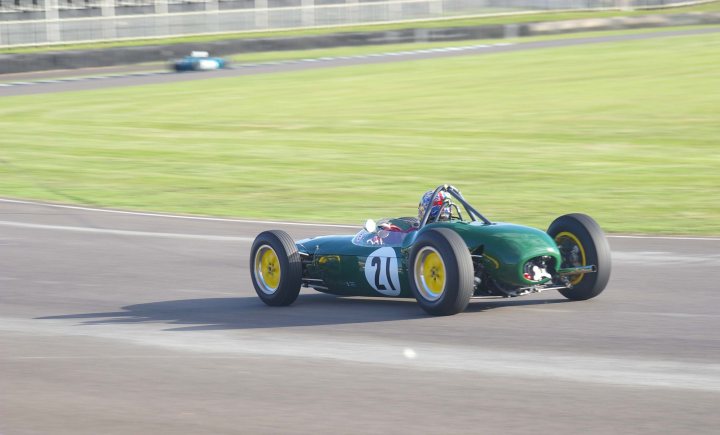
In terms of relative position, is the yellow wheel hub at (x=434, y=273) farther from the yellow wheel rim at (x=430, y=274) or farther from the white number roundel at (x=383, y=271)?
the white number roundel at (x=383, y=271)

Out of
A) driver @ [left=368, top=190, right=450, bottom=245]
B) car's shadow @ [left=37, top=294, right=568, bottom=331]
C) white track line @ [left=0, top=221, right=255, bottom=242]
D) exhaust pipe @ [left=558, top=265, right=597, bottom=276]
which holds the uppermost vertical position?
driver @ [left=368, top=190, right=450, bottom=245]

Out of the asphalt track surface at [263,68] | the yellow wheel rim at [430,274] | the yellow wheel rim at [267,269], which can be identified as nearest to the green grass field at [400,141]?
the asphalt track surface at [263,68]

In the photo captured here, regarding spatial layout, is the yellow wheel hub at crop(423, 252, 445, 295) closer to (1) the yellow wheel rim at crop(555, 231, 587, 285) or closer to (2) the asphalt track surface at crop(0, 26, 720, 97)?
(1) the yellow wheel rim at crop(555, 231, 587, 285)

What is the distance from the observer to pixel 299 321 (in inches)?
382

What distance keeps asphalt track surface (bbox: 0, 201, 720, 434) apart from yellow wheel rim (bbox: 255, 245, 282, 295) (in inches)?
7.6

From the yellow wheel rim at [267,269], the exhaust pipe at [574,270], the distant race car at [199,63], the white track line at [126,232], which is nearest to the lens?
the exhaust pipe at [574,270]

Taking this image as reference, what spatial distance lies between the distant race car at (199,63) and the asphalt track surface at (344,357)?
101 feet

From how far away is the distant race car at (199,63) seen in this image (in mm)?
42803

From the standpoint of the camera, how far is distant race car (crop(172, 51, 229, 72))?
42.8 m

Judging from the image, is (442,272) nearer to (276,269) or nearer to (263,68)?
(276,269)

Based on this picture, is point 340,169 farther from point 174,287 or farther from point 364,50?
point 364,50

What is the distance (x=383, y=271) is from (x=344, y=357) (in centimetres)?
165

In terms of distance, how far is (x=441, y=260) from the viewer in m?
9.12

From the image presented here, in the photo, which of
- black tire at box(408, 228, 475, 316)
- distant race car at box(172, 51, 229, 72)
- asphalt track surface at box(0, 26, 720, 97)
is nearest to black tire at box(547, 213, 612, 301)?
black tire at box(408, 228, 475, 316)
